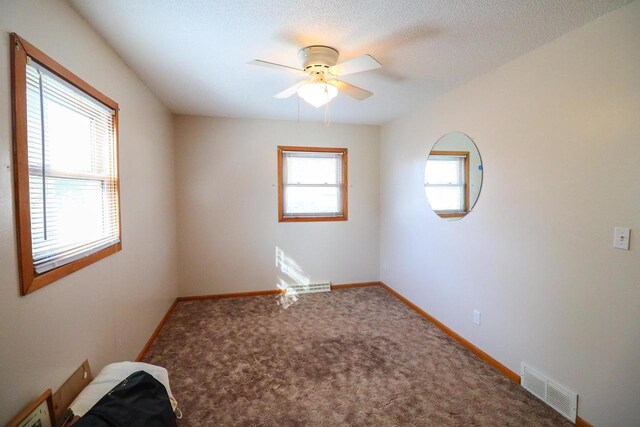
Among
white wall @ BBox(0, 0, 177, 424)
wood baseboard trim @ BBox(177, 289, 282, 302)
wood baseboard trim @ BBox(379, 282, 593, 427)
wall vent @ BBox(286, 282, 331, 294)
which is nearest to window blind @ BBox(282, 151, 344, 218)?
wall vent @ BBox(286, 282, 331, 294)

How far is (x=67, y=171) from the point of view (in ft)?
4.91

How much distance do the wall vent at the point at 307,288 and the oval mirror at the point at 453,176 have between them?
6.55ft

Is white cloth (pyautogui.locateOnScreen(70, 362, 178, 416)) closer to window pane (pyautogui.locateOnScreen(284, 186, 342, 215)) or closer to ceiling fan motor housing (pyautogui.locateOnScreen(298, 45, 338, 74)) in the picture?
ceiling fan motor housing (pyautogui.locateOnScreen(298, 45, 338, 74))

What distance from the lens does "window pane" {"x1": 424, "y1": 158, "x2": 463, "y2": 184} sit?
107 inches

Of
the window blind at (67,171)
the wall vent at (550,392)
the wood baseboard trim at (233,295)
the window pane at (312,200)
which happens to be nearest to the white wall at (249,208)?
the wood baseboard trim at (233,295)

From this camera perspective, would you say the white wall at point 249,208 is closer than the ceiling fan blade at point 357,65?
No

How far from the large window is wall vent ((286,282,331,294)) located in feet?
8.23

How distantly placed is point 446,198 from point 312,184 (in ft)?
6.23

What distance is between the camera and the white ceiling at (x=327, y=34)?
1.53 metres

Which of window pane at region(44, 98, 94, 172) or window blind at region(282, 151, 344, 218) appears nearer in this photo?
window pane at region(44, 98, 94, 172)

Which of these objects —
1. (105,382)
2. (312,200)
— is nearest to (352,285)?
(312,200)

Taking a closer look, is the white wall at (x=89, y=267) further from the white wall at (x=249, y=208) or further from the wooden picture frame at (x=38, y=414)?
the white wall at (x=249, y=208)

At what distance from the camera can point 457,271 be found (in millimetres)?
2754

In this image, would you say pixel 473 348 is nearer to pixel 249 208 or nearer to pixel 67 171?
pixel 249 208
